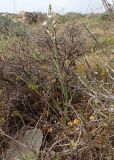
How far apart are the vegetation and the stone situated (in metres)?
0.05

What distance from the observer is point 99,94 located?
9.71 ft

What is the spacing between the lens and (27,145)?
3381mm

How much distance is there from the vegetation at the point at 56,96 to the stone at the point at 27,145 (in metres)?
0.05

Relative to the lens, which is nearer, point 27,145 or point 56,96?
point 27,145

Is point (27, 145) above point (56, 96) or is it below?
below

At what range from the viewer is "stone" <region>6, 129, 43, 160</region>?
3286mm

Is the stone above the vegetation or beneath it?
beneath

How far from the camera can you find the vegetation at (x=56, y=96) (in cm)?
308

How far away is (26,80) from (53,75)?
238mm

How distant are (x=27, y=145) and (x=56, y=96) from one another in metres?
0.53

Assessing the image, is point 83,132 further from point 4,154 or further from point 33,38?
point 33,38

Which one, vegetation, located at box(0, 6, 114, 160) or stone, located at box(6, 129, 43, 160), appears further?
stone, located at box(6, 129, 43, 160)

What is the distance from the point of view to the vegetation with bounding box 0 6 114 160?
10.1ft

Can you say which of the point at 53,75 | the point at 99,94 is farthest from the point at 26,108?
the point at 99,94
